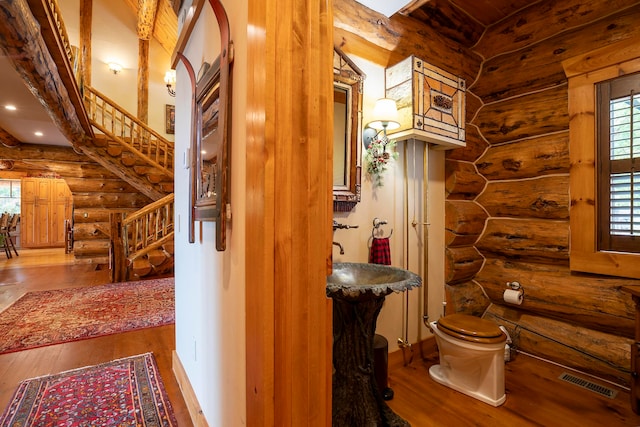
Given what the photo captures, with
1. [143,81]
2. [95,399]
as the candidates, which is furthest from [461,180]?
[143,81]

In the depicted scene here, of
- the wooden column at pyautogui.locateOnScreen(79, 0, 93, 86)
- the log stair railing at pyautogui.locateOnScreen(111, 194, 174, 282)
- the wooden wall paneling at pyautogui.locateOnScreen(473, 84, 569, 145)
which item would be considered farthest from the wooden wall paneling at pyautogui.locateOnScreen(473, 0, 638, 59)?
the wooden column at pyautogui.locateOnScreen(79, 0, 93, 86)

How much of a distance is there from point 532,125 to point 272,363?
113 inches

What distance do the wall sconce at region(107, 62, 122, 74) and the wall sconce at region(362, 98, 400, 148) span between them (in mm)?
7349

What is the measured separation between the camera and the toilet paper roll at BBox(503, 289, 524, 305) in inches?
97.6

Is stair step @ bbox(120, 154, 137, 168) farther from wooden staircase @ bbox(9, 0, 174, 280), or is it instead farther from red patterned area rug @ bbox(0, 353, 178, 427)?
red patterned area rug @ bbox(0, 353, 178, 427)

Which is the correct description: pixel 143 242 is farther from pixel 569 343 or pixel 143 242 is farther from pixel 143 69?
pixel 569 343

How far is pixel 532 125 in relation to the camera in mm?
2549

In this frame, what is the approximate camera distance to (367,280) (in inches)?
71.6

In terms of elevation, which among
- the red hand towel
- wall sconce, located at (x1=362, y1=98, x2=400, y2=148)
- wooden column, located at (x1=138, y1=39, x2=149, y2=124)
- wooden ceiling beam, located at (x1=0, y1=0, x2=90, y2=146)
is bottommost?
the red hand towel

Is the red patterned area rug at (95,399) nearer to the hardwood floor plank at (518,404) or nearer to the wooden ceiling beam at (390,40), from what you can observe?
the hardwood floor plank at (518,404)

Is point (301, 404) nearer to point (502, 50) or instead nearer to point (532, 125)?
point (532, 125)

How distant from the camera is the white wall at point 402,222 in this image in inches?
84.2

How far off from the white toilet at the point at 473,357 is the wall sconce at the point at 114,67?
833cm

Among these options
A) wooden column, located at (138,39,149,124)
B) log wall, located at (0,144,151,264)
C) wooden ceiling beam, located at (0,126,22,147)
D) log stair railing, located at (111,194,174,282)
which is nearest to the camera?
log stair railing, located at (111,194,174,282)
